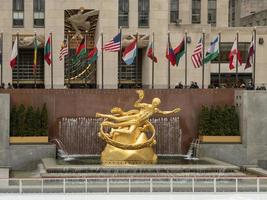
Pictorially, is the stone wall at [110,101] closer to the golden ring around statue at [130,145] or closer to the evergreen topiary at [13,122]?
the evergreen topiary at [13,122]

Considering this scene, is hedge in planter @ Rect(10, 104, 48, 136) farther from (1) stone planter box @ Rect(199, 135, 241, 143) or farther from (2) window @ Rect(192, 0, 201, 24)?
(2) window @ Rect(192, 0, 201, 24)

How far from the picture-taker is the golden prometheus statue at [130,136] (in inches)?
1709

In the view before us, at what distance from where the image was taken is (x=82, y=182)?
34906 millimetres

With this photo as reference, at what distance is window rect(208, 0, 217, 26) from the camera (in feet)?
279

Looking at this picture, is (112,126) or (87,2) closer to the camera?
(112,126)

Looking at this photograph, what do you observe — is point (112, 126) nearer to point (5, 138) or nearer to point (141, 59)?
point (5, 138)

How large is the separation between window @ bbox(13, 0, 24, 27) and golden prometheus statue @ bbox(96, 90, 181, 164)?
2357 centimetres

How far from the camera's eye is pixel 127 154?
43.3 meters

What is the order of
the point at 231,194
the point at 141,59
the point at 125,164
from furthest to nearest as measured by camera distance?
1. the point at 141,59
2. the point at 125,164
3. the point at 231,194

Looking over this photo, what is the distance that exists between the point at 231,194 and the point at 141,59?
3668 centimetres

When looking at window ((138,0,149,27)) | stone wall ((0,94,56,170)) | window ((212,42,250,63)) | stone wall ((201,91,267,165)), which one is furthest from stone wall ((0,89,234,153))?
window ((212,42,250,63))

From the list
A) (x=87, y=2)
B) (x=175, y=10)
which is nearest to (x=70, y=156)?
(x=87, y=2)

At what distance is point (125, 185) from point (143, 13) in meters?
34.2
